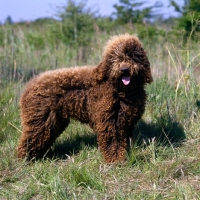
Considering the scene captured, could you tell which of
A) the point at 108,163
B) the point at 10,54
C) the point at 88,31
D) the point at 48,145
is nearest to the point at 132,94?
the point at 108,163

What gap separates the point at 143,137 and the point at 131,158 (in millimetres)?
988

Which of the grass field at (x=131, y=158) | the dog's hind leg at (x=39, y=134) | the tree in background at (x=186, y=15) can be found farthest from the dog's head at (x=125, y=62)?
the tree in background at (x=186, y=15)

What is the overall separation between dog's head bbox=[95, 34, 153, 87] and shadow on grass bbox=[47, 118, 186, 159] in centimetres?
96

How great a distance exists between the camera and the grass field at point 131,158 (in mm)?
5016

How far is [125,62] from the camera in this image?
18.2ft

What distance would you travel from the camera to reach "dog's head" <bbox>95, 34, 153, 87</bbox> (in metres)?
5.55

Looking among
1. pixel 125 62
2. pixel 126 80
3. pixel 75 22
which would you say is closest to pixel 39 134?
pixel 126 80

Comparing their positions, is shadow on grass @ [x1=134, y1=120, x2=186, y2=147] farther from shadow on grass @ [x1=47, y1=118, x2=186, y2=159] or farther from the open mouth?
the open mouth

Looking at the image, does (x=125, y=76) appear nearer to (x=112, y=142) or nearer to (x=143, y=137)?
(x=112, y=142)

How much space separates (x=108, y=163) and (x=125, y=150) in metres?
0.28

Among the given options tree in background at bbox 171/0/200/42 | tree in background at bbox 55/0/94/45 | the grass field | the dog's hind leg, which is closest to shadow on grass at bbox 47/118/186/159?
the grass field

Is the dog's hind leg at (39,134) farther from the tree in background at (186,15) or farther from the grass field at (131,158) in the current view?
the tree in background at (186,15)

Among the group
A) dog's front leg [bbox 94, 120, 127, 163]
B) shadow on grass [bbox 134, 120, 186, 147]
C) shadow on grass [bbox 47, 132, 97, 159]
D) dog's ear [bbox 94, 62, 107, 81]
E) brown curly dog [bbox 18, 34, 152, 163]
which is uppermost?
dog's ear [bbox 94, 62, 107, 81]

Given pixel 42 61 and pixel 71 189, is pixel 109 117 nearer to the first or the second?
pixel 71 189
